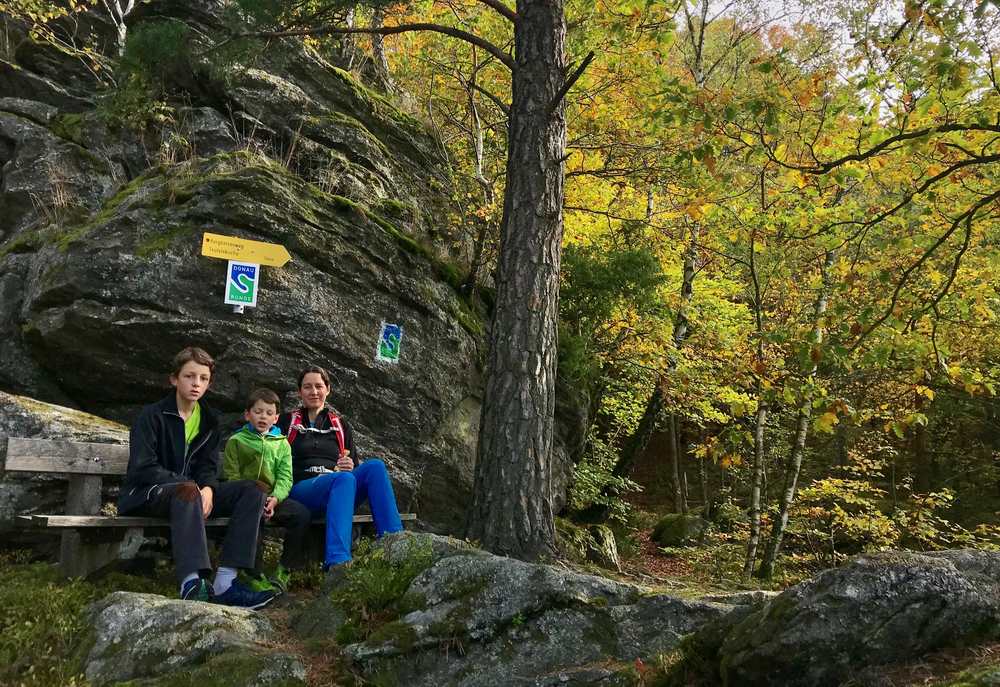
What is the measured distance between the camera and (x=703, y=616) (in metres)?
3.60

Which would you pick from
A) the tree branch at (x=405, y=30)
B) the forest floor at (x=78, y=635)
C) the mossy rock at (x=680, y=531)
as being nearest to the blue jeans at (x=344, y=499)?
the forest floor at (x=78, y=635)

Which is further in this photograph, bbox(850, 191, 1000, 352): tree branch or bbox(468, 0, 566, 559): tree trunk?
bbox(468, 0, 566, 559): tree trunk

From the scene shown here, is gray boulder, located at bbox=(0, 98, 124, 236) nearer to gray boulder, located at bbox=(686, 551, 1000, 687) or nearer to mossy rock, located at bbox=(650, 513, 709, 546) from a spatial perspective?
gray boulder, located at bbox=(686, 551, 1000, 687)

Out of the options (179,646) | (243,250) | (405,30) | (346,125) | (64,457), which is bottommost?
(179,646)

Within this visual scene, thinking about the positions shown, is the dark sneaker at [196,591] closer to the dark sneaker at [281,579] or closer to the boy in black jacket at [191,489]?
the boy in black jacket at [191,489]

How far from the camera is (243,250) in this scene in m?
6.55

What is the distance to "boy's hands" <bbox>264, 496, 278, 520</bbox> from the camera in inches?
197

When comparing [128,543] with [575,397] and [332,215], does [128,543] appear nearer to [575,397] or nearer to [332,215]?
[332,215]

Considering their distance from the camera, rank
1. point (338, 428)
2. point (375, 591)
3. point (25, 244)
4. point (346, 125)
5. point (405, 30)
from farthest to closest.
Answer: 1. point (346, 125)
2. point (25, 244)
3. point (405, 30)
4. point (338, 428)
5. point (375, 591)

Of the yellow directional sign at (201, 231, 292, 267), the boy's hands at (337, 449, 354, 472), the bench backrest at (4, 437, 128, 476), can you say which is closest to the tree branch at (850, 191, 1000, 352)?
the boy's hands at (337, 449, 354, 472)

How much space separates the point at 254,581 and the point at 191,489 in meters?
0.75

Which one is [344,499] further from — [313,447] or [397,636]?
[397,636]

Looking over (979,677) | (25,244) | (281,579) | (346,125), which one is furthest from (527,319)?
(25,244)

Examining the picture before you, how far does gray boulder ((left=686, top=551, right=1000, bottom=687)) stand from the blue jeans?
296cm
